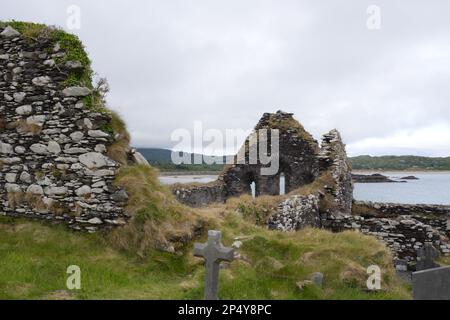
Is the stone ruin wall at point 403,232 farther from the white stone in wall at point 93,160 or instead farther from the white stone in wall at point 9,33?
the white stone in wall at point 9,33

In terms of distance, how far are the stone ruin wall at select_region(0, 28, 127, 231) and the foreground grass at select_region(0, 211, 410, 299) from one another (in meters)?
0.52

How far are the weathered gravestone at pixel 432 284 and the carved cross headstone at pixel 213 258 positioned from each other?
2564mm

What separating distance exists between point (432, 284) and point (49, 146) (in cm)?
786

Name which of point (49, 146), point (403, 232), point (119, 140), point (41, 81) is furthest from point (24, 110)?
point (403, 232)

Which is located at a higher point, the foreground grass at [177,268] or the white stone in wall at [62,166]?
the white stone in wall at [62,166]

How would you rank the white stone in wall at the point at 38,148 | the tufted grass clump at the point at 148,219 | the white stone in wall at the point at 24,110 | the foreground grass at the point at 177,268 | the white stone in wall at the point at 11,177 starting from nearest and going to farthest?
the foreground grass at the point at 177,268 → the tufted grass clump at the point at 148,219 → the white stone in wall at the point at 38,148 → the white stone in wall at the point at 24,110 → the white stone in wall at the point at 11,177

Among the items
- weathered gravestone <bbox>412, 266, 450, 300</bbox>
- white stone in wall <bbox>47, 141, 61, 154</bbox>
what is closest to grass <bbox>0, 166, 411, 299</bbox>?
white stone in wall <bbox>47, 141, 61, 154</bbox>

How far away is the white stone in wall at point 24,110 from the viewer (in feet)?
31.3

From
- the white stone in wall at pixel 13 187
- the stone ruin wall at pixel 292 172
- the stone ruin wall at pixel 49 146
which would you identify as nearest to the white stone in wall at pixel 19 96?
the stone ruin wall at pixel 49 146

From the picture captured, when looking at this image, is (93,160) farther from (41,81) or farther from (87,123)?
(41,81)

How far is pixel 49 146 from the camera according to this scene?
9406 mm

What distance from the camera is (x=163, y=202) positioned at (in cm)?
905

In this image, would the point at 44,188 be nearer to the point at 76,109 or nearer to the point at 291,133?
the point at 76,109

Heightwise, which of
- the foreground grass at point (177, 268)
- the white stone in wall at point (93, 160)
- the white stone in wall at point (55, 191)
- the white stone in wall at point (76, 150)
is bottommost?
the foreground grass at point (177, 268)
